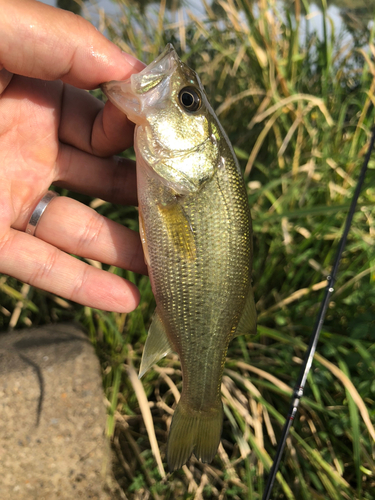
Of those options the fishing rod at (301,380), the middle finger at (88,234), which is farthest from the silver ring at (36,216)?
the fishing rod at (301,380)

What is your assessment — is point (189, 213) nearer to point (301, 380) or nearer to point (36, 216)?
→ point (36, 216)

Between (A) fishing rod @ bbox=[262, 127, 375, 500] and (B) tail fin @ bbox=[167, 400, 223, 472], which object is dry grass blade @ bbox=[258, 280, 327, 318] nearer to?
(A) fishing rod @ bbox=[262, 127, 375, 500]

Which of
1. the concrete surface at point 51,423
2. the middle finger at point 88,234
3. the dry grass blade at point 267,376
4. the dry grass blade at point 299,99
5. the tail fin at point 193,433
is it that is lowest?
the concrete surface at point 51,423

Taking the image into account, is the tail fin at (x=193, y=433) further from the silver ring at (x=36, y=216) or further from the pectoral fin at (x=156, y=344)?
the silver ring at (x=36, y=216)

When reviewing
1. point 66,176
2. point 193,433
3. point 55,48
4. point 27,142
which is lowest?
point 193,433

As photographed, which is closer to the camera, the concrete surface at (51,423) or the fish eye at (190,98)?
the fish eye at (190,98)

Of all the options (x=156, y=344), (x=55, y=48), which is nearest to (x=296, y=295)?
(x=156, y=344)

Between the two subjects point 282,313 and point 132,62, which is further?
point 282,313
